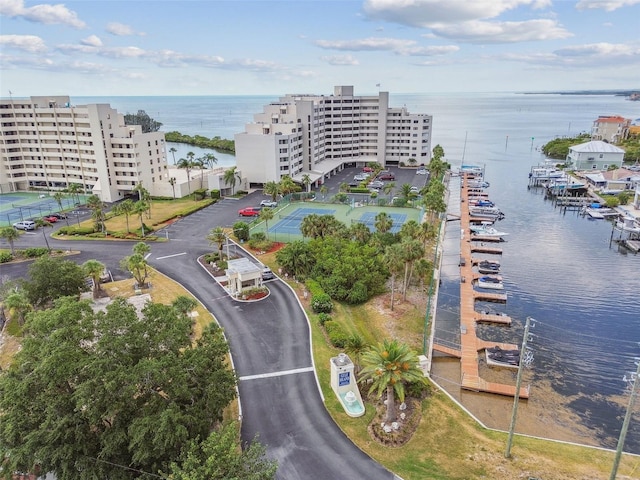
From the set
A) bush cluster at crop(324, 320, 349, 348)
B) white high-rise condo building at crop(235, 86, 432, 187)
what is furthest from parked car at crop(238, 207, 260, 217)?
bush cluster at crop(324, 320, 349, 348)

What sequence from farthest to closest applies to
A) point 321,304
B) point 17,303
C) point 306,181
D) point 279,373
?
point 306,181
point 321,304
point 17,303
point 279,373

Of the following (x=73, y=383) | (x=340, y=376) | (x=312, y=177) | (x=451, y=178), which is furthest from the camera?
(x=451, y=178)

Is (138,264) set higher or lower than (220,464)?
lower

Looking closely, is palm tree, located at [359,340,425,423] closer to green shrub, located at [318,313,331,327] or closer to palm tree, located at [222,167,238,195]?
green shrub, located at [318,313,331,327]

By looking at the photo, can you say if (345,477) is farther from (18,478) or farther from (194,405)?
(18,478)

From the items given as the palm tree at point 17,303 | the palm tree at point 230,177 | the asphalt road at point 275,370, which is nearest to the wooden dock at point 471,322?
the asphalt road at point 275,370

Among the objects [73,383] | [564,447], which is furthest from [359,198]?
[73,383]

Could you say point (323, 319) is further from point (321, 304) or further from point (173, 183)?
point (173, 183)

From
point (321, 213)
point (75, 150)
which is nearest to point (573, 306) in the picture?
point (321, 213)
